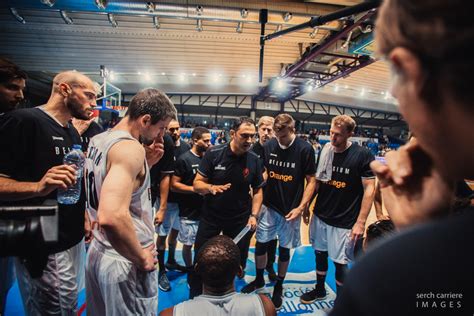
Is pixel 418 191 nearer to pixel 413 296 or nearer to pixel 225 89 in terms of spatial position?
pixel 413 296

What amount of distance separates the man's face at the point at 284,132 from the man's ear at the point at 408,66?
277 cm

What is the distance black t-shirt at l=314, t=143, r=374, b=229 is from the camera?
294cm

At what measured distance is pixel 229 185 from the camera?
2883 mm

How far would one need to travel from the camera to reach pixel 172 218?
3875 mm

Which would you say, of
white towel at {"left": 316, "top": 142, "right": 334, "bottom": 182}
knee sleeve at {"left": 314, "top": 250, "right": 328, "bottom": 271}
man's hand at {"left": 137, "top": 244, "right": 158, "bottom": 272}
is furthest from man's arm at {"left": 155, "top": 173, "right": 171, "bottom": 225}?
knee sleeve at {"left": 314, "top": 250, "right": 328, "bottom": 271}

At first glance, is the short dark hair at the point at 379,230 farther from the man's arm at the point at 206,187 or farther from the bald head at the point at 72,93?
the bald head at the point at 72,93

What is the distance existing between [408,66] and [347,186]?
2.83 metres

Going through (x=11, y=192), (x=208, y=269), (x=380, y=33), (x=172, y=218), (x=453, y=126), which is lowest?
(x=172, y=218)

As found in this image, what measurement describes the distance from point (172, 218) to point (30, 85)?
14.4 meters

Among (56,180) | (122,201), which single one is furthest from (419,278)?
(56,180)

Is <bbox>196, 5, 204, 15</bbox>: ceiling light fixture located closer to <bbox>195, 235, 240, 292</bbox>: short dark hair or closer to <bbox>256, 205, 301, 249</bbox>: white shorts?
<bbox>256, 205, 301, 249</bbox>: white shorts

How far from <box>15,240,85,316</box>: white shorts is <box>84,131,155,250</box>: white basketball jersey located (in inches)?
19.1

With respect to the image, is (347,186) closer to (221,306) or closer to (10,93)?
(221,306)

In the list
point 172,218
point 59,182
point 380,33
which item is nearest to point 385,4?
point 380,33
